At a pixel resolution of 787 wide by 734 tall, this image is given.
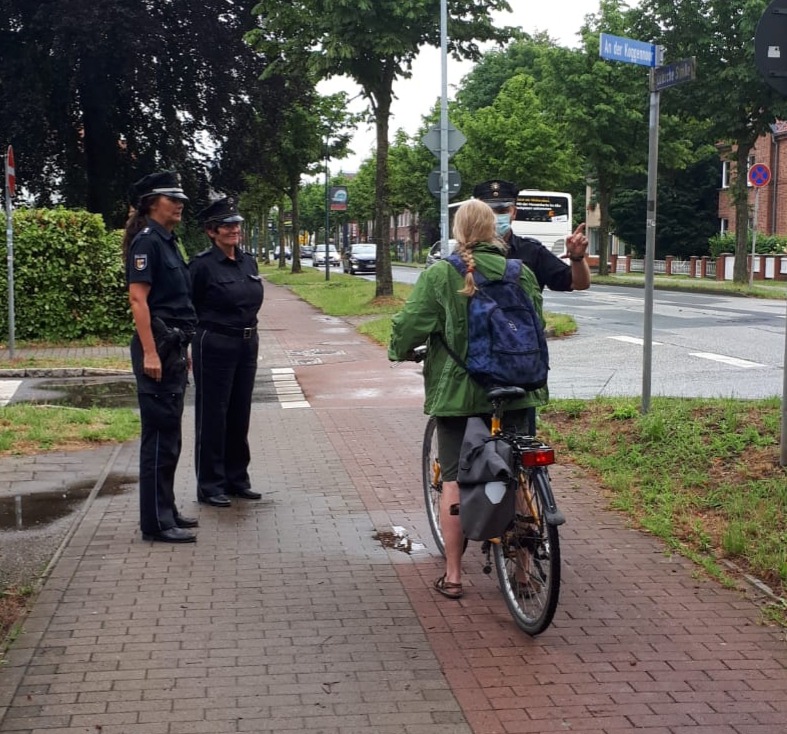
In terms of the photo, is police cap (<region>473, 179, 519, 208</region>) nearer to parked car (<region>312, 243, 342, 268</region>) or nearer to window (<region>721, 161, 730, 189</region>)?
window (<region>721, 161, 730, 189</region>)

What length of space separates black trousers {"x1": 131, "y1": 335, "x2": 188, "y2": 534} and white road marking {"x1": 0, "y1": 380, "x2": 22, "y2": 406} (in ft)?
20.9

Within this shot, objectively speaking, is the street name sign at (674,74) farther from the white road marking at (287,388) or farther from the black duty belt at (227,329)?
the white road marking at (287,388)

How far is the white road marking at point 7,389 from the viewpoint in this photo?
40.3 feet

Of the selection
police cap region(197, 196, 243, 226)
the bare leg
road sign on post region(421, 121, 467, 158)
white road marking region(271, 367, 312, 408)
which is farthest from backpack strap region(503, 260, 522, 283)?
road sign on post region(421, 121, 467, 158)

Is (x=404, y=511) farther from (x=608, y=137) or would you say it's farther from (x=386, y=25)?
(x=608, y=137)

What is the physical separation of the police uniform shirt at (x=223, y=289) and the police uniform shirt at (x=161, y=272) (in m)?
0.53

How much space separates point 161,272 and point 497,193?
6.16ft

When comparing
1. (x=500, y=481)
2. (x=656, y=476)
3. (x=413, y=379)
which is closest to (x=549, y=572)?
(x=500, y=481)

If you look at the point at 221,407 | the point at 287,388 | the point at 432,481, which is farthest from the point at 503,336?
the point at 287,388

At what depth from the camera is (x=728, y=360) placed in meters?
14.1

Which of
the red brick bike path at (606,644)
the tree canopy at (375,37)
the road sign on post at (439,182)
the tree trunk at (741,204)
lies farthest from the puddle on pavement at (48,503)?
the tree trunk at (741,204)

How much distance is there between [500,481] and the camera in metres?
4.56

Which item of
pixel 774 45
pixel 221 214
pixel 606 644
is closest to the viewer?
pixel 606 644

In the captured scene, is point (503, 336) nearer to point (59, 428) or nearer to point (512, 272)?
point (512, 272)
